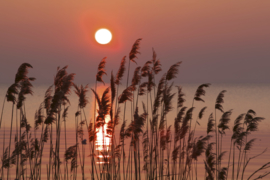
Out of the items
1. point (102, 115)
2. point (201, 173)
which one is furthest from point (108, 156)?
point (201, 173)

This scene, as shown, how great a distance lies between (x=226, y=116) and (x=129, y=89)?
8.75 feet

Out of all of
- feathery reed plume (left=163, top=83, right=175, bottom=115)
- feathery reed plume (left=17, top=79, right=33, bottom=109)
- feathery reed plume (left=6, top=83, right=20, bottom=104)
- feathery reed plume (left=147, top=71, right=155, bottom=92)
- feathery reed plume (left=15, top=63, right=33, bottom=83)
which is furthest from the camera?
feathery reed plume (left=147, top=71, right=155, bottom=92)

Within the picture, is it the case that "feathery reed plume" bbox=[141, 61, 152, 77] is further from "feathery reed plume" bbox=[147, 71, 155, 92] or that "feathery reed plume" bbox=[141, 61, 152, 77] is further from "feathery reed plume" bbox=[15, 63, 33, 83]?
"feathery reed plume" bbox=[15, 63, 33, 83]

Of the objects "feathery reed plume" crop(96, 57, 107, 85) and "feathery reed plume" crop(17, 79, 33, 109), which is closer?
"feathery reed plume" crop(17, 79, 33, 109)

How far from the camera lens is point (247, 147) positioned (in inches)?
303

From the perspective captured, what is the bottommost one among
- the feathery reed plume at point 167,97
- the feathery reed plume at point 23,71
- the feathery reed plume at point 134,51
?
the feathery reed plume at point 167,97

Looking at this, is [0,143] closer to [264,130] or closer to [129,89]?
[129,89]

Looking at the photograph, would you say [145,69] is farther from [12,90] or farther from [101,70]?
[12,90]

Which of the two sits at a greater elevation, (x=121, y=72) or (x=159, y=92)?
(x=121, y=72)

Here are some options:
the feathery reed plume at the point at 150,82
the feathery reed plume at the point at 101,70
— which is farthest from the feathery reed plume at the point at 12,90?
the feathery reed plume at the point at 150,82

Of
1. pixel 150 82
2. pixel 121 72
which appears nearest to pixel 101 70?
pixel 121 72

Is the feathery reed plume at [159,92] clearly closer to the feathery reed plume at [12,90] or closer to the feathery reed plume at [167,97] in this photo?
the feathery reed plume at [167,97]

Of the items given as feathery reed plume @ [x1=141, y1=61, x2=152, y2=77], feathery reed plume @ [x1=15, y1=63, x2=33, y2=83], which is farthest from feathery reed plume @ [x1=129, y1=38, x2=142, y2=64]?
feathery reed plume @ [x1=15, y1=63, x2=33, y2=83]

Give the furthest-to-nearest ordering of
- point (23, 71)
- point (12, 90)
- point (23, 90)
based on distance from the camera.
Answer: point (23, 90), point (23, 71), point (12, 90)
